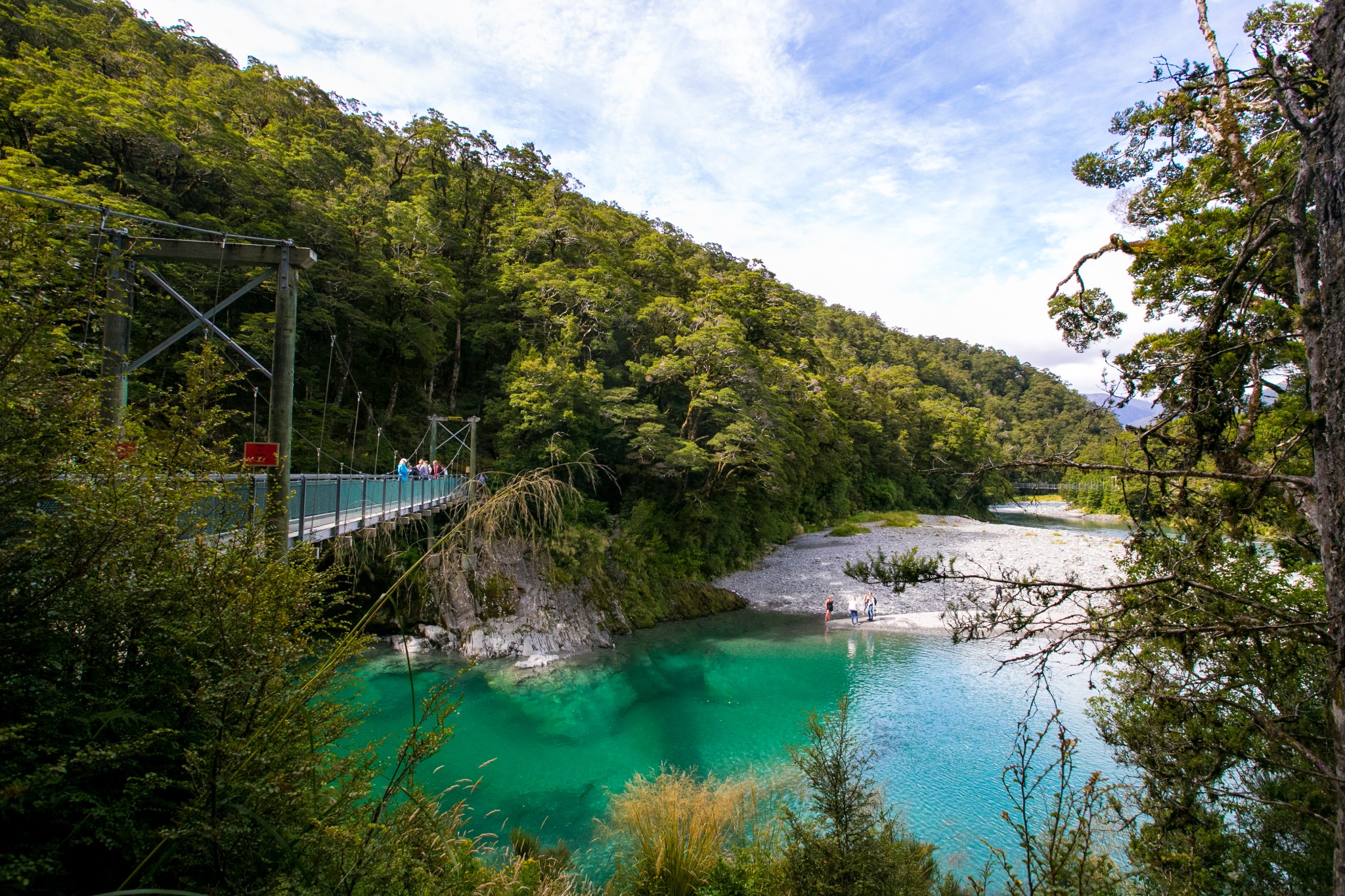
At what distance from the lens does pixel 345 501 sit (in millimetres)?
7773

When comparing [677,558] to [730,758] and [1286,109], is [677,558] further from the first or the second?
[1286,109]

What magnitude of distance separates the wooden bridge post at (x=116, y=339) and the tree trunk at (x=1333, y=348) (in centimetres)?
467

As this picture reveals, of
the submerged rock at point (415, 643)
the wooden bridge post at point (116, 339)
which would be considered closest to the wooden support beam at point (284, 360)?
the wooden bridge post at point (116, 339)

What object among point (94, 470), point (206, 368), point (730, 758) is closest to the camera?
point (94, 470)

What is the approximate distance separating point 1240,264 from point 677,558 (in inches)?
627

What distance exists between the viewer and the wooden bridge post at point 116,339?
2.12 m

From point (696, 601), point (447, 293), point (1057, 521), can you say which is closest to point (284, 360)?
point (447, 293)

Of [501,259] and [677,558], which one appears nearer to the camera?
[677,558]

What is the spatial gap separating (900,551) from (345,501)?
19.3 m

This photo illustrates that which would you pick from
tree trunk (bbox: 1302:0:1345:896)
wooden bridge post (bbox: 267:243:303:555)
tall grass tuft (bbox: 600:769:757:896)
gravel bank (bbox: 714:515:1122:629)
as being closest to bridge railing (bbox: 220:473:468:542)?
wooden bridge post (bbox: 267:243:303:555)

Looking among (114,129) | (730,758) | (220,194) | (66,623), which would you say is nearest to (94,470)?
(66,623)

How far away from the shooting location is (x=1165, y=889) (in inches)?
161

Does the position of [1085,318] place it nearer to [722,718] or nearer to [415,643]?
[722,718]

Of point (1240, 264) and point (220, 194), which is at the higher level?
point (220, 194)
